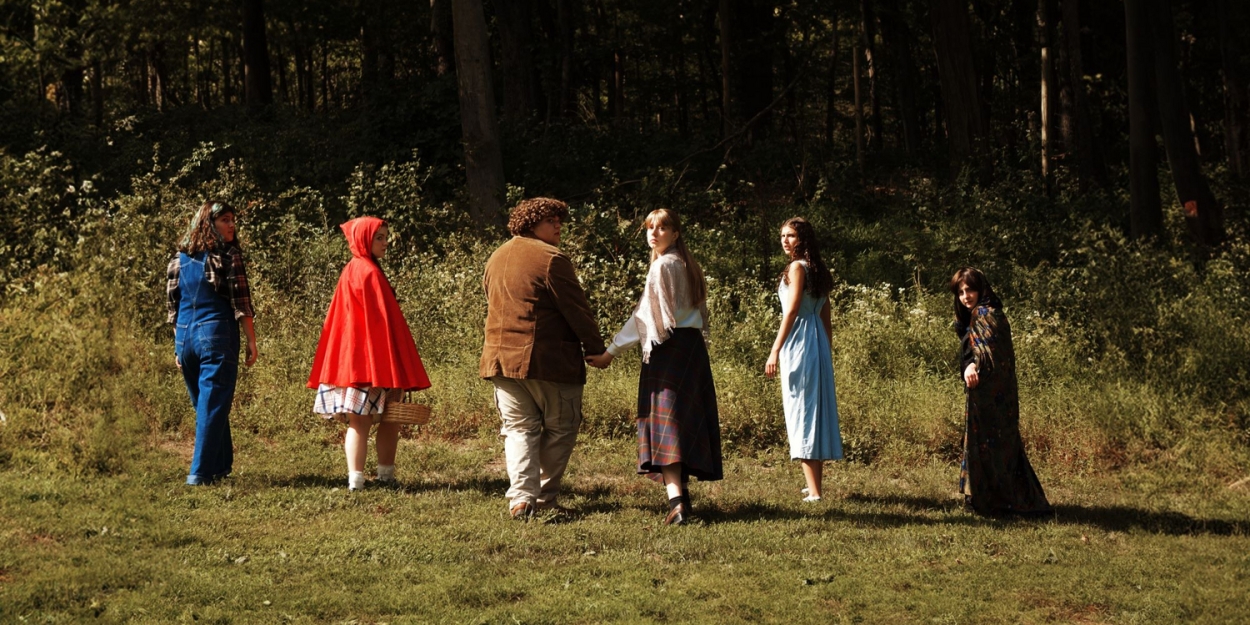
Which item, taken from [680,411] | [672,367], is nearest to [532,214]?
[672,367]

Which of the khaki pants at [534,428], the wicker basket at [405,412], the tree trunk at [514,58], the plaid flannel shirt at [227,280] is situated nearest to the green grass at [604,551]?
the khaki pants at [534,428]

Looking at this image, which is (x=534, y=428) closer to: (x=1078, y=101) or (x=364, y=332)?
(x=364, y=332)

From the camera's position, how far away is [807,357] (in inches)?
315

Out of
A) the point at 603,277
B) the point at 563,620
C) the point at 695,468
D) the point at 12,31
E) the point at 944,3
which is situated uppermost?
the point at 12,31

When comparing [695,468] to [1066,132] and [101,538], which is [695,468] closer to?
[101,538]

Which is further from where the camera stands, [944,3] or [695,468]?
[944,3]

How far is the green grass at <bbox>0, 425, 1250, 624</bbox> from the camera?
5734 mm

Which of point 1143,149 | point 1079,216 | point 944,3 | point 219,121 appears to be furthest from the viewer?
point 219,121

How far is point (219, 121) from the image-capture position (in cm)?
2419

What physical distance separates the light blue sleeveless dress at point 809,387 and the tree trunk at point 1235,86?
720 inches

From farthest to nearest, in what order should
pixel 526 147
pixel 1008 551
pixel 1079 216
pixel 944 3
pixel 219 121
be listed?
pixel 219 121
pixel 526 147
pixel 944 3
pixel 1079 216
pixel 1008 551

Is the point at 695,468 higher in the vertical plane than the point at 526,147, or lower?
lower

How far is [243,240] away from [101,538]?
735 cm

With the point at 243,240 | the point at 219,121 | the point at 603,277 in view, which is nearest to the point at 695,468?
the point at 603,277
